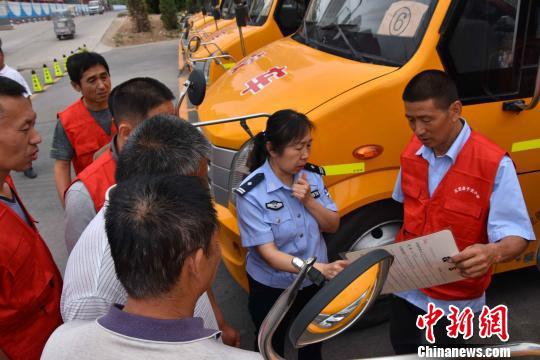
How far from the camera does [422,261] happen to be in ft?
5.55

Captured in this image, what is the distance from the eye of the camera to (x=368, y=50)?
281 cm

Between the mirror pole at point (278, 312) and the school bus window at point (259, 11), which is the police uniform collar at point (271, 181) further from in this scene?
the school bus window at point (259, 11)

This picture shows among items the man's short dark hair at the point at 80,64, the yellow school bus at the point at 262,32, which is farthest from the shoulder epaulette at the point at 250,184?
the yellow school bus at the point at 262,32

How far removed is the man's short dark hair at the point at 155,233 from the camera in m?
1.02

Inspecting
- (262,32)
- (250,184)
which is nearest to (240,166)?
(250,184)

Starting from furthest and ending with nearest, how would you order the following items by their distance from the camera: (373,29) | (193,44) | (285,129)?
(193,44) < (373,29) < (285,129)

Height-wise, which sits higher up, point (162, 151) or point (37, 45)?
point (162, 151)

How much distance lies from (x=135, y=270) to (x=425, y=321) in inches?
55.0

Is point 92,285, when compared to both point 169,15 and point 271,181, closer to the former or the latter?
point 271,181

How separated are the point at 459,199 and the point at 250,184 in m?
0.89

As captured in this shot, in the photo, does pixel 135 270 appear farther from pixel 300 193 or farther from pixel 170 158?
pixel 300 193

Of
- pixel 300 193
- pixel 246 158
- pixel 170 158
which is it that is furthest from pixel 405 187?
pixel 170 158

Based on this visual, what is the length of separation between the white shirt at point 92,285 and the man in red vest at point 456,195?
1.09 meters

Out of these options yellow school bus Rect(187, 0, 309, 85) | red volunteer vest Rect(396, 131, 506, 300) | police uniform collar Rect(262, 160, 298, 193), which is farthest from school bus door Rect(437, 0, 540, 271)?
yellow school bus Rect(187, 0, 309, 85)
